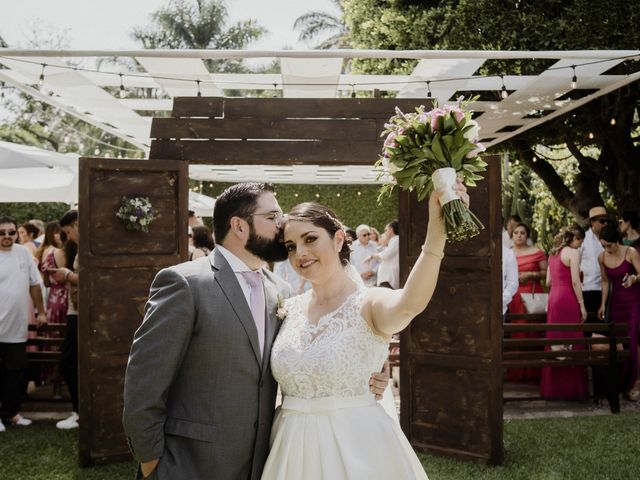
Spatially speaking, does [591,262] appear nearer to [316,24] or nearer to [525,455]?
[525,455]

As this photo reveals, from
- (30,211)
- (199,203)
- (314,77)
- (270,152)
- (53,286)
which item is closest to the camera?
(270,152)

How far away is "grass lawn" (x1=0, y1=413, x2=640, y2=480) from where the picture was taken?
5211 millimetres

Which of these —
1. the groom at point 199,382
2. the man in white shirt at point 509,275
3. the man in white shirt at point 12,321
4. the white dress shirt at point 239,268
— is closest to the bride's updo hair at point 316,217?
the white dress shirt at point 239,268

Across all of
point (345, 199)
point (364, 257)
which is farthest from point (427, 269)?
point (345, 199)

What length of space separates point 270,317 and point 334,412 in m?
0.49

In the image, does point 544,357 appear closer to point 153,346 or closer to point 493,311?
point 493,311

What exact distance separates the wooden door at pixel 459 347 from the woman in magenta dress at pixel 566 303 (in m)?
2.57

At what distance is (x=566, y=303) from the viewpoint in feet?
26.1

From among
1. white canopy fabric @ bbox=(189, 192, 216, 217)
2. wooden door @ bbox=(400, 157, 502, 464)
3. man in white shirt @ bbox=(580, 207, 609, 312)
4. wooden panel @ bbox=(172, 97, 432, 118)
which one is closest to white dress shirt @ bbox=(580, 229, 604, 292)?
man in white shirt @ bbox=(580, 207, 609, 312)

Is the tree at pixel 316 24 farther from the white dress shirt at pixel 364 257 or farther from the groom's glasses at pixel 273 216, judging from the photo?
the groom's glasses at pixel 273 216

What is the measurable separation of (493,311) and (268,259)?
3.12m

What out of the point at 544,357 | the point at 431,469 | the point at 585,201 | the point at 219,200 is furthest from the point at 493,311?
the point at 585,201

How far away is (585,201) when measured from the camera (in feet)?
39.0

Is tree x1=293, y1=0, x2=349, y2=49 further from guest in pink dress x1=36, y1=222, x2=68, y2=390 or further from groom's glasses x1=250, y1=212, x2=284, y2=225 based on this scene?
groom's glasses x1=250, y1=212, x2=284, y2=225
